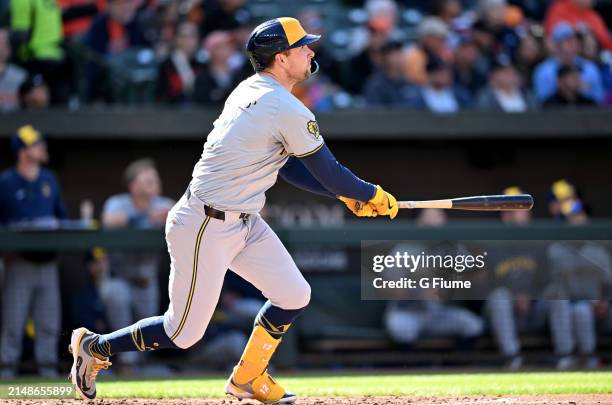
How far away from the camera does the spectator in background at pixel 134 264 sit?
25.4 feet

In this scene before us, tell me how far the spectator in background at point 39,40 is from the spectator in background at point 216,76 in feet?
3.94

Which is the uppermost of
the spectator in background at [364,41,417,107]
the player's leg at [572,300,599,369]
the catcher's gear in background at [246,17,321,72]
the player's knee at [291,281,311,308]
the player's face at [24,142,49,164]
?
the catcher's gear in background at [246,17,321,72]

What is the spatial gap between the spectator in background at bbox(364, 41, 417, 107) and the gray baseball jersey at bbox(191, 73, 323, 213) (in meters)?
4.86

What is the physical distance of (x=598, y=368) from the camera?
788 cm

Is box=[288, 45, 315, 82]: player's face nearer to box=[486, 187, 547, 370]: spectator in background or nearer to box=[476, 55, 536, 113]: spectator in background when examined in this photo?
box=[486, 187, 547, 370]: spectator in background

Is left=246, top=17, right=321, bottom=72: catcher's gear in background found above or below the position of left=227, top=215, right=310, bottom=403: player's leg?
above

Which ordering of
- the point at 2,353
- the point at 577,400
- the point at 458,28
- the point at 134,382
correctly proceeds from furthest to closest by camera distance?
1. the point at 458,28
2. the point at 2,353
3. the point at 134,382
4. the point at 577,400

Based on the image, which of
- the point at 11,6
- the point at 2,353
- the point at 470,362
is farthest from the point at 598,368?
the point at 11,6

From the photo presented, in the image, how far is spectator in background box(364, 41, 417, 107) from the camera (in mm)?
9531

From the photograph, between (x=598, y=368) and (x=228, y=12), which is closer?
(x=598, y=368)

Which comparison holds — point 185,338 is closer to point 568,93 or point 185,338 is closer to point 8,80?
point 8,80

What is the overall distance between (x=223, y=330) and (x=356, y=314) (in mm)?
1015

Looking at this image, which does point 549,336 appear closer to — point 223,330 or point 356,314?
point 356,314

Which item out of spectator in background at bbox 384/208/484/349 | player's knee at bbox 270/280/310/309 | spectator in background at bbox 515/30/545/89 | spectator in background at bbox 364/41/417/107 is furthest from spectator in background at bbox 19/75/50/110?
player's knee at bbox 270/280/310/309
